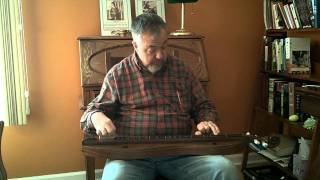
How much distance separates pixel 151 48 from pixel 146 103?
0.26 metres

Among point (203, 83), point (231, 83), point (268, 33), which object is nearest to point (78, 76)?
point (203, 83)

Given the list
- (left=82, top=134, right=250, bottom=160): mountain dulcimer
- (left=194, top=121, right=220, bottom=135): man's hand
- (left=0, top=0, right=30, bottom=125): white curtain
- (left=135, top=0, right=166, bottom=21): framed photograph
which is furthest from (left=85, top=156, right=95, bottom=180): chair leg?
(left=135, top=0, right=166, bottom=21): framed photograph

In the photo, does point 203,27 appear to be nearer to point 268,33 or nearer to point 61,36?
point 268,33

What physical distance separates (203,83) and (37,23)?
1093mm

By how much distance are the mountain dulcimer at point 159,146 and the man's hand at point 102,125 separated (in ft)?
0.16

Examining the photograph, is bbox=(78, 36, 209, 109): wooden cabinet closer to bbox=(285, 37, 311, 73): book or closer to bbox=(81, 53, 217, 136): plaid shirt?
bbox=(81, 53, 217, 136): plaid shirt

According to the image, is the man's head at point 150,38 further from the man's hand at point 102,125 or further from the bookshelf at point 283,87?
the bookshelf at point 283,87

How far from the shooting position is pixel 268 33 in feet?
8.52

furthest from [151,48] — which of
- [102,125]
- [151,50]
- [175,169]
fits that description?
[175,169]

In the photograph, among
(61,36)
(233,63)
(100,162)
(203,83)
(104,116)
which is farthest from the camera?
(233,63)

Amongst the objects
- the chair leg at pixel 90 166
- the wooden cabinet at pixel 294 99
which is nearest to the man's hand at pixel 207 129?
the chair leg at pixel 90 166

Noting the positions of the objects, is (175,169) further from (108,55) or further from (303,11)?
(303,11)

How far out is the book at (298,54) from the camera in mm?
2340

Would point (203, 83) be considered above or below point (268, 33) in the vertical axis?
below
